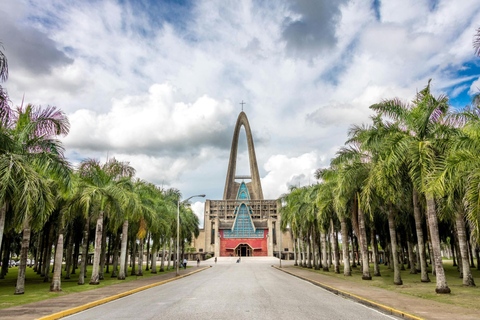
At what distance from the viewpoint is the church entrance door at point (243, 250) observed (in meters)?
102

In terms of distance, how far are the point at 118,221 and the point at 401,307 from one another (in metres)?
19.5

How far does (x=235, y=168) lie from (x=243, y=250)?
2083 inches

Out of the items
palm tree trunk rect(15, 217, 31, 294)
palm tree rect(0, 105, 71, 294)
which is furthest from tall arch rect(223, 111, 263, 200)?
palm tree rect(0, 105, 71, 294)

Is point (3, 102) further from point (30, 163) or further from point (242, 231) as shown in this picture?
point (242, 231)

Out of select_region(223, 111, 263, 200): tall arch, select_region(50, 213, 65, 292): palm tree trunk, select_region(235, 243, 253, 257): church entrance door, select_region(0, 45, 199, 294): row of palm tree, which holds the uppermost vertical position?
select_region(223, 111, 263, 200): tall arch

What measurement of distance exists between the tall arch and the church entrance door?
37068 millimetres

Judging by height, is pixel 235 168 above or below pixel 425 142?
above

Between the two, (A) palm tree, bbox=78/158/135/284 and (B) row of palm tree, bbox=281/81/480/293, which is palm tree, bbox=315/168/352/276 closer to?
(B) row of palm tree, bbox=281/81/480/293

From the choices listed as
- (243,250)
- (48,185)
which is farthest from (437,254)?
(243,250)

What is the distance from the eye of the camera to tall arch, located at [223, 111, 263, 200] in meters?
143

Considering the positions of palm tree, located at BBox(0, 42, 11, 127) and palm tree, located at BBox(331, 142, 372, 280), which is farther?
palm tree, located at BBox(331, 142, 372, 280)

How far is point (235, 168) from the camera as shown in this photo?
151 meters

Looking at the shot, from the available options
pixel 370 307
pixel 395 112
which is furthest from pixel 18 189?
pixel 395 112

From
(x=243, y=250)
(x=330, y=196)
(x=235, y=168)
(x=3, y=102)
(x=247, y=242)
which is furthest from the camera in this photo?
(x=235, y=168)
